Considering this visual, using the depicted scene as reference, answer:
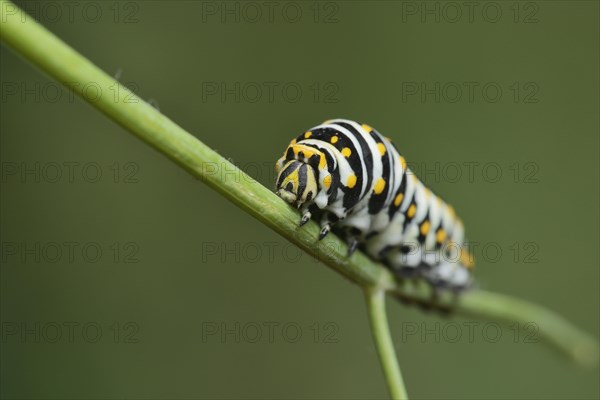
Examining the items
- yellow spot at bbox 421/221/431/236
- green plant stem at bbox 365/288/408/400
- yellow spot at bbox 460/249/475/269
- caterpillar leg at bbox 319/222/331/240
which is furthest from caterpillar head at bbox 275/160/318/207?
yellow spot at bbox 460/249/475/269

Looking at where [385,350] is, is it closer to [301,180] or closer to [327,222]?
[327,222]

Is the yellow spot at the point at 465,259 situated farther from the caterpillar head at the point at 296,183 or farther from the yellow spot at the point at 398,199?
the caterpillar head at the point at 296,183

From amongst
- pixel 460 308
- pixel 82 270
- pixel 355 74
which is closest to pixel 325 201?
pixel 460 308

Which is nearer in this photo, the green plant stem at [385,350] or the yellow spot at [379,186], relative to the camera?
the green plant stem at [385,350]

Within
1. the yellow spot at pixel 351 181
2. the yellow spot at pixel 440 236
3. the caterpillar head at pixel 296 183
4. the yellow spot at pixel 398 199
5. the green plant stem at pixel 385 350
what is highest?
the yellow spot at pixel 440 236

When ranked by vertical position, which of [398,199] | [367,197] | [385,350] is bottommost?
[385,350]

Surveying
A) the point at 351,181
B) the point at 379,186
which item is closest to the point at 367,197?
the point at 379,186

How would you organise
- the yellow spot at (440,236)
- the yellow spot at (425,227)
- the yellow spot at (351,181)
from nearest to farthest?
1. the yellow spot at (351,181)
2. the yellow spot at (425,227)
3. the yellow spot at (440,236)

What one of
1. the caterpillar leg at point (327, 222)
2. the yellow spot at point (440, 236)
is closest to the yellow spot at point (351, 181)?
the caterpillar leg at point (327, 222)
